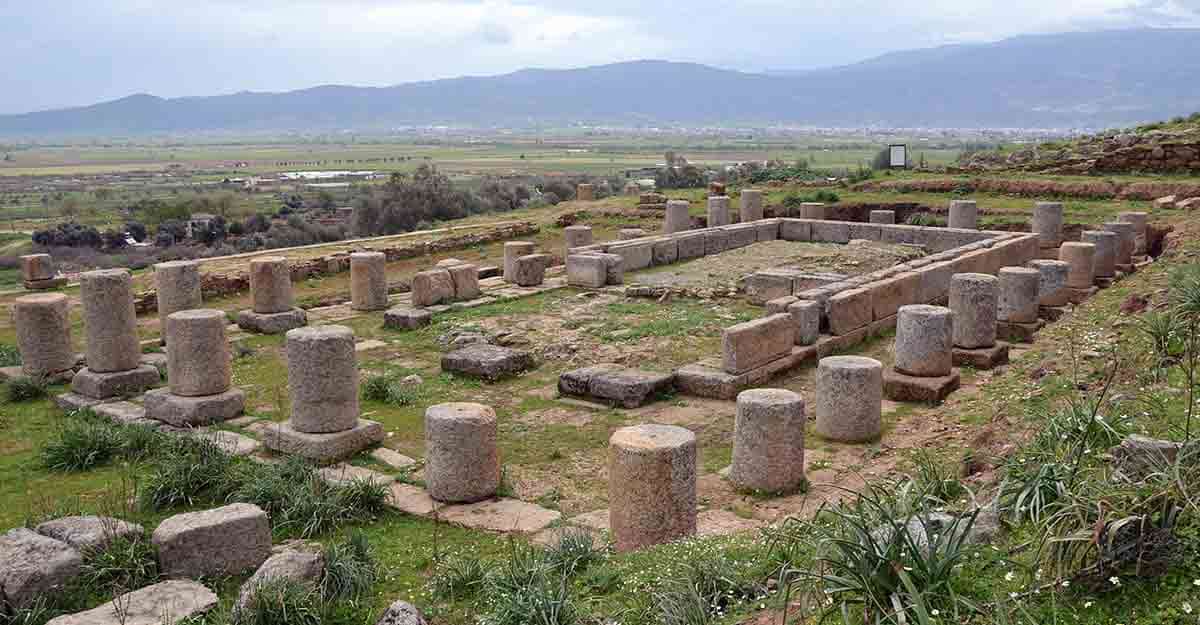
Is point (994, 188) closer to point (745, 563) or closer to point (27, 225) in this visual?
point (745, 563)

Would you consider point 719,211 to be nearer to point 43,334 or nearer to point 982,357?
point 982,357

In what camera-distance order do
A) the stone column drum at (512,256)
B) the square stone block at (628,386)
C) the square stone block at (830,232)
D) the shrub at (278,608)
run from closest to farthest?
the shrub at (278,608), the square stone block at (628,386), the stone column drum at (512,256), the square stone block at (830,232)

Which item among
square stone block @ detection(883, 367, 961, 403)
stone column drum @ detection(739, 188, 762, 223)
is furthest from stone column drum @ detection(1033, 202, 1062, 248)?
square stone block @ detection(883, 367, 961, 403)

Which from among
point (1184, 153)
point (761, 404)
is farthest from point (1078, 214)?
point (761, 404)

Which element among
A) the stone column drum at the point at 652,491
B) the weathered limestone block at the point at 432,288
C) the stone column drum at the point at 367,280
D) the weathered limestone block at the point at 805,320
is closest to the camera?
the stone column drum at the point at 652,491

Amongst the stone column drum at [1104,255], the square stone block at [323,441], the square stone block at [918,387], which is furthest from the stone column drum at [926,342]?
the stone column drum at [1104,255]

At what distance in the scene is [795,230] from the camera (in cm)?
2511

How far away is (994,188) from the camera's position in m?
27.8

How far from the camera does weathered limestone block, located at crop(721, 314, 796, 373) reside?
484 inches

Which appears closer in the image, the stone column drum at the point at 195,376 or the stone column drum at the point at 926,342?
the stone column drum at the point at 195,376

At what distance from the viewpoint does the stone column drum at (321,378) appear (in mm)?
10102

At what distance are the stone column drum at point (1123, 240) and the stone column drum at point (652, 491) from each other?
609 inches

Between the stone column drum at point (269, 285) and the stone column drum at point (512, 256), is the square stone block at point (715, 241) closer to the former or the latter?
the stone column drum at point (512, 256)

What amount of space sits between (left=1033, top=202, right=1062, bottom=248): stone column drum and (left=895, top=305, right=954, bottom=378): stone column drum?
1136 centimetres
